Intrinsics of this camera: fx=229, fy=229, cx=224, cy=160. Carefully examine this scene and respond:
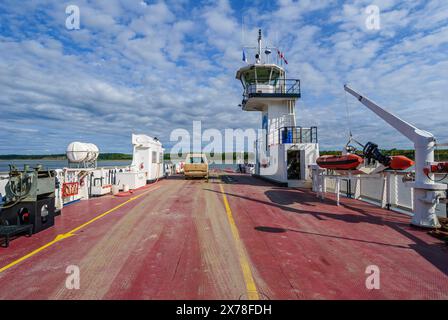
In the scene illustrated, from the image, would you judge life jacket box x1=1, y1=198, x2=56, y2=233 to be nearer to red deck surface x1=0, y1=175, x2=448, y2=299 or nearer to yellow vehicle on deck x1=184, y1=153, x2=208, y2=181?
red deck surface x1=0, y1=175, x2=448, y2=299

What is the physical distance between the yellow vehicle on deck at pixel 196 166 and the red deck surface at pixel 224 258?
11.3m

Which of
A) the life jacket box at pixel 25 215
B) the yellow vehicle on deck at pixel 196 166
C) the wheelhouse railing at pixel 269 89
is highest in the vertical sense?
the wheelhouse railing at pixel 269 89

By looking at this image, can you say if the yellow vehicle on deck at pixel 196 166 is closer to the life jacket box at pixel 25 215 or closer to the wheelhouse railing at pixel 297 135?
the wheelhouse railing at pixel 297 135

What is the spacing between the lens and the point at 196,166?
63.1 ft

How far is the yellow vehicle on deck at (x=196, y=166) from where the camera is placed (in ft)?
62.6

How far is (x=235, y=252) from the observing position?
468 centimetres

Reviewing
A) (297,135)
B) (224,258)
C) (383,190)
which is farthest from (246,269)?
(297,135)

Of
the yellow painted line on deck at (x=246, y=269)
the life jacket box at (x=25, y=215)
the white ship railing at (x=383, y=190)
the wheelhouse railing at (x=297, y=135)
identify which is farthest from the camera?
the wheelhouse railing at (x=297, y=135)

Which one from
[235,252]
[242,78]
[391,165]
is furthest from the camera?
[242,78]

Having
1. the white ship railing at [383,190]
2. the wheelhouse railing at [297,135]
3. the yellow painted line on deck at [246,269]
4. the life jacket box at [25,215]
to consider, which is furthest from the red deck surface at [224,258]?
the wheelhouse railing at [297,135]

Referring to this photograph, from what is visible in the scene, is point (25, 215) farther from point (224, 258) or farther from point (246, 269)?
point (246, 269)
